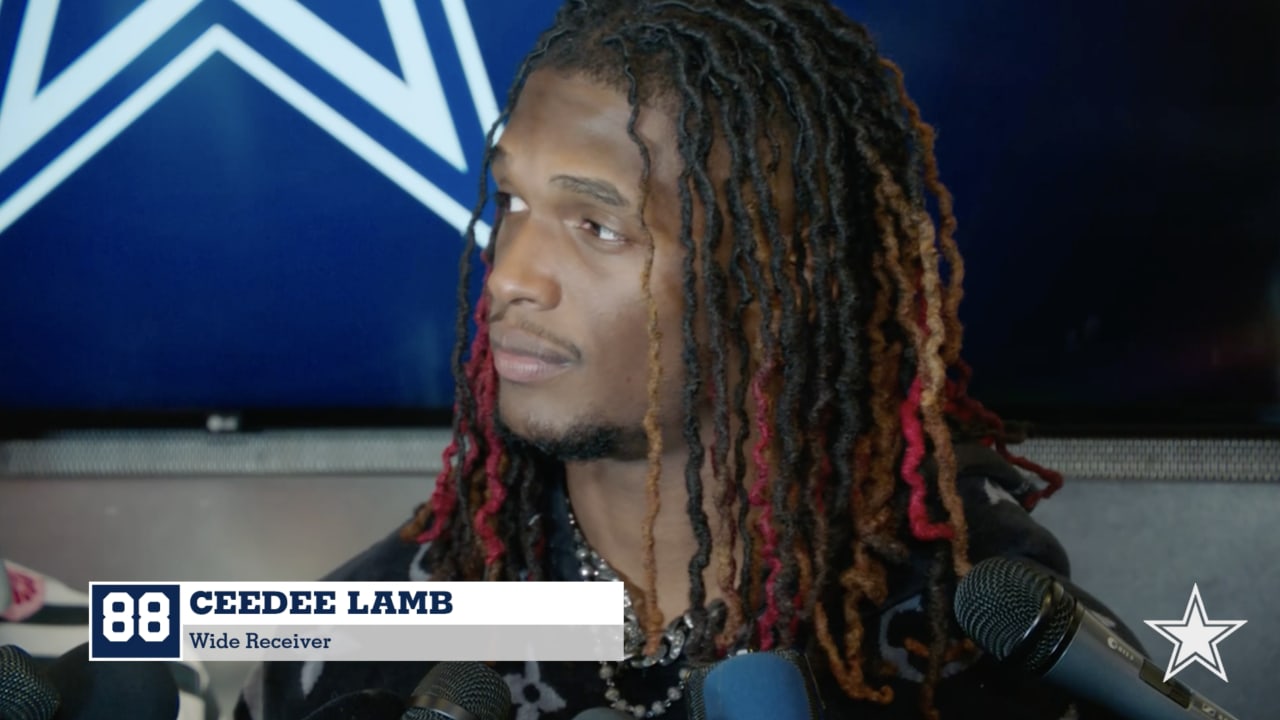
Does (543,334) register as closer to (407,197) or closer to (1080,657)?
(407,197)

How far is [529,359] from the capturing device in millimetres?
1411

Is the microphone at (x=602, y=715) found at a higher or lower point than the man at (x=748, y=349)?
lower

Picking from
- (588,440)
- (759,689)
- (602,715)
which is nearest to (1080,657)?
(759,689)

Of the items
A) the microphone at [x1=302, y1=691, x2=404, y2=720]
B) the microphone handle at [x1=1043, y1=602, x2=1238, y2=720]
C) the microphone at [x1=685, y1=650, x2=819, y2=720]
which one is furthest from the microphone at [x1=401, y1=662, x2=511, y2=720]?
the microphone handle at [x1=1043, y1=602, x2=1238, y2=720]

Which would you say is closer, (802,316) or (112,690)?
(112,690)

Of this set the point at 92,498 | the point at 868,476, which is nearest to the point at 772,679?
the point at 868,476

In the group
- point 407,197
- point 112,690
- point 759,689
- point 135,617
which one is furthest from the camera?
point 407,197

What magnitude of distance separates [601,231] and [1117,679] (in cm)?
69

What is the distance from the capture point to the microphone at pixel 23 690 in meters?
0.95

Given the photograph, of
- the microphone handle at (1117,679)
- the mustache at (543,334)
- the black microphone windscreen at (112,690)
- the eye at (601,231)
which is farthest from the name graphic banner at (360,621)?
the microphone handle at (1117,679)

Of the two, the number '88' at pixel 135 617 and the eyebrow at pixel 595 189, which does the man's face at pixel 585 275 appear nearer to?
the eyebrow at pixel 595 189

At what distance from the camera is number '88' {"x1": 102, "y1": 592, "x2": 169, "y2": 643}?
129 centimetres

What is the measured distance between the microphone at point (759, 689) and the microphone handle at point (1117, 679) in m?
0.18

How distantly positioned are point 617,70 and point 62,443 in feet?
3.14
